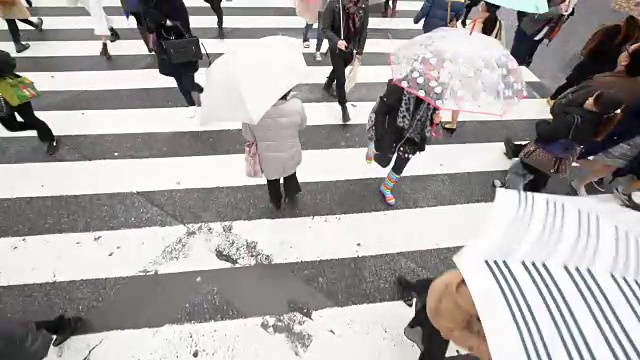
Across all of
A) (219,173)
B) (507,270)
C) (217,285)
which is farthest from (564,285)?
(219,173)

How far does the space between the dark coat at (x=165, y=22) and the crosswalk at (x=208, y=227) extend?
0.98 m

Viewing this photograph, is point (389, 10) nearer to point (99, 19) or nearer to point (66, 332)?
point (99, 19)

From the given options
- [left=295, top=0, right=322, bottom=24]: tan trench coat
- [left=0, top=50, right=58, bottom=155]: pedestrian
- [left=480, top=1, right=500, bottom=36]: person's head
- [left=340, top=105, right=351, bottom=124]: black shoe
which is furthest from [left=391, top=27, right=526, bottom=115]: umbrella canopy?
[left=0, top=50, right=58, bottom=155]: pedestrian

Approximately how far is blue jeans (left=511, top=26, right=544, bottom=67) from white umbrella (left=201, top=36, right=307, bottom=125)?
4753 millimetres

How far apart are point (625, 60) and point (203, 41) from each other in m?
6.48

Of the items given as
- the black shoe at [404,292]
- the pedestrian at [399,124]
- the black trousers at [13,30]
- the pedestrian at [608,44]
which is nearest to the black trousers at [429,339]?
the black shoe at [404,292]

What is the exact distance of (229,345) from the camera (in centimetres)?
321

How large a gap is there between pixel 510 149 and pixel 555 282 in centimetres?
449

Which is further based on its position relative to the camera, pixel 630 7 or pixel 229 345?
pixel 630 7

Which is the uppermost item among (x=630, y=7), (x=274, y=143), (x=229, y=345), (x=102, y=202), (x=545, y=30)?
(x=630, y=7)

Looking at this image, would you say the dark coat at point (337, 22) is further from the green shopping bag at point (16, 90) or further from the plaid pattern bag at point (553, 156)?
the green shopping bag at point (16, 90)

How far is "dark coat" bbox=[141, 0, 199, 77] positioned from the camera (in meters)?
4.25

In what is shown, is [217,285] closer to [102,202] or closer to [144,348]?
[144,348]

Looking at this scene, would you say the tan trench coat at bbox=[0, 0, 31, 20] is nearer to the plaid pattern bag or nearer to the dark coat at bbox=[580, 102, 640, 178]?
the plaid pattern bag
